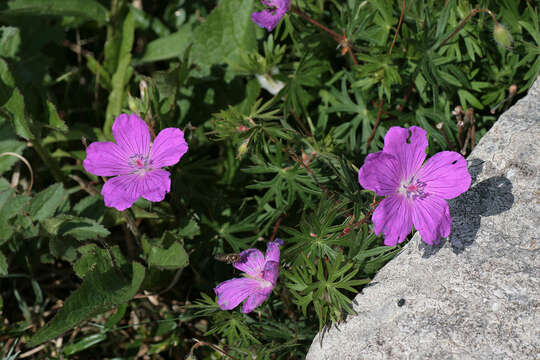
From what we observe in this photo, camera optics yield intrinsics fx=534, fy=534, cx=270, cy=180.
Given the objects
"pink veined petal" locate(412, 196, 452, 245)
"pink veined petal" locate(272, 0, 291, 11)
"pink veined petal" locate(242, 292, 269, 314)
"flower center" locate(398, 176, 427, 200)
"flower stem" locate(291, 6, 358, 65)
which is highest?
"pink veined petal" locate(272, 0, 291, 11)

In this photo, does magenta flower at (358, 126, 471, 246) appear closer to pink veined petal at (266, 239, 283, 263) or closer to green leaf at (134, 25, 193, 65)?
pink veined petal at (266, 239, 283, 263)

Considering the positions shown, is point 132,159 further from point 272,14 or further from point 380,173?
point 380,173

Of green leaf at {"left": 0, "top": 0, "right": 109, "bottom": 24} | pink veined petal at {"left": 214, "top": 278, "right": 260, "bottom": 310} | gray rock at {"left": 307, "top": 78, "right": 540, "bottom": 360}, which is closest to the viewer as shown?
gray rock at {"left": 307, "top": 78, "right": 540, "bottom": 360}

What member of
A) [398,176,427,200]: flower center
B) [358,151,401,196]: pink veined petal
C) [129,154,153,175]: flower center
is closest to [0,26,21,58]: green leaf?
[129,154,153,175]: flower center

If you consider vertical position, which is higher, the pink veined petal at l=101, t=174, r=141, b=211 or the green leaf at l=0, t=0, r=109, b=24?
the green leaf at l=0, t=0, r=109, b=24

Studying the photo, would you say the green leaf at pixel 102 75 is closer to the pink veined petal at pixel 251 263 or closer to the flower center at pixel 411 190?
the pink veined petal at pixel 251 263

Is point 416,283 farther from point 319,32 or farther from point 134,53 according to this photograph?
point 134,53

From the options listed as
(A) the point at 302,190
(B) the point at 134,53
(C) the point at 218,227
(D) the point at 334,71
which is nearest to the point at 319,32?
(D) the point at 334,71

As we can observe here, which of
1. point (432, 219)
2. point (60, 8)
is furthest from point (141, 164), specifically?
point (60, 8)
